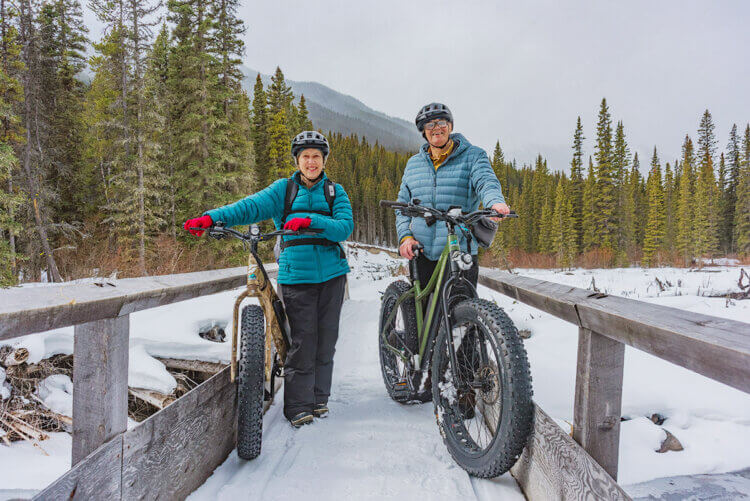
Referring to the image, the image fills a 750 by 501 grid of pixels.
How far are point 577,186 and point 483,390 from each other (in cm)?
5015

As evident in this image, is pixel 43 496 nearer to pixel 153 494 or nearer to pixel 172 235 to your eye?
pixel 153 494

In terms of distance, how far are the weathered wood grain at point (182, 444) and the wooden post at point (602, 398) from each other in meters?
1.88

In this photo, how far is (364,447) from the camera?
2570 mm

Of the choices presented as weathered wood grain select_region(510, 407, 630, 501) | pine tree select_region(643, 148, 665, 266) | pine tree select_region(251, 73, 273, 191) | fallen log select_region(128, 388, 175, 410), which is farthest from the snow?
pine tree select_region(643, 148, 665, 266)

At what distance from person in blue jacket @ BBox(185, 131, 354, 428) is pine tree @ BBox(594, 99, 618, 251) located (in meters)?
42.9

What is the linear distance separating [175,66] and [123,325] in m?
24.6

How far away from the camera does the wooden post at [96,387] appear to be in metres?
1.47

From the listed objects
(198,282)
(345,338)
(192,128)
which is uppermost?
(192,128)

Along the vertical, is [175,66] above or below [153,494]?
above

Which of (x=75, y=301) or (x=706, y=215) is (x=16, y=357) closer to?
(x=75, y=301)

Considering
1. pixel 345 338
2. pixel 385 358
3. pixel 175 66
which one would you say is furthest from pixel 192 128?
pixel 385 358

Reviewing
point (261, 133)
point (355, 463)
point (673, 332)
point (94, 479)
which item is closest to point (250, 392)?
point (355, 463)

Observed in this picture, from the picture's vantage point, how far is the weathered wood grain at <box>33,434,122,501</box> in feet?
3.97

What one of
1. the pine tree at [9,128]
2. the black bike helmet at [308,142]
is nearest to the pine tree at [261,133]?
the pine tree at [9,128]
